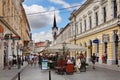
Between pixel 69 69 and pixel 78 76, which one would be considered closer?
pixel 78 76

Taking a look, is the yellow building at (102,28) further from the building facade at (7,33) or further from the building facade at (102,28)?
the building facade at (7,33)

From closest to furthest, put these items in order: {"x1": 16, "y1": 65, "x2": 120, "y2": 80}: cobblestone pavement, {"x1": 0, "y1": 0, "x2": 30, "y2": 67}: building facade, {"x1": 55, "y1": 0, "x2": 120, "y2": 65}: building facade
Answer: {"x1": 16, "y1": 65, "x2": 120, "y2": 80}: cobblestone pavement → {"x1": 0, "y1": 0, "x2": 30, "y2": 67}: building facade → {"x1": 55, "y1": 0, "x2": 120, "y2": 65}: building facade

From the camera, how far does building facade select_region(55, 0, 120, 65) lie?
126 feet

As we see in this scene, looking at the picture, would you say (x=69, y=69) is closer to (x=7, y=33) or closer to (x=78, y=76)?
(x=78, y=76)

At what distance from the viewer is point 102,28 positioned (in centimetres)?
4297

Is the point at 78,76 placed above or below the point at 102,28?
below

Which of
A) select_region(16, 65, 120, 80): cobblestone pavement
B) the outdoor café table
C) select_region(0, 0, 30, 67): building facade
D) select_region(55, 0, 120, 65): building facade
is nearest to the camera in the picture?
select_region(16, 65, 120, 80): cobblestone pavement

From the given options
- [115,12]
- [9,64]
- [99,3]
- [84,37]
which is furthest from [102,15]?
[9,64]


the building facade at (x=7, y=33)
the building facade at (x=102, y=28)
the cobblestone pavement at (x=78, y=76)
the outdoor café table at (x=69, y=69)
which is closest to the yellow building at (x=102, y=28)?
the building facade at (x=102, y=28)

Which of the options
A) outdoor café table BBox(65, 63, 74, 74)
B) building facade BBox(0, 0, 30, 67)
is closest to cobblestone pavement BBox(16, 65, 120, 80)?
outdoor café table BBox(65, 63, 74, 74)

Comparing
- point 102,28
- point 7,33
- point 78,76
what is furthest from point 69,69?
point 102,28

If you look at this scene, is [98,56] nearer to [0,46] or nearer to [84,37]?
[84,37]

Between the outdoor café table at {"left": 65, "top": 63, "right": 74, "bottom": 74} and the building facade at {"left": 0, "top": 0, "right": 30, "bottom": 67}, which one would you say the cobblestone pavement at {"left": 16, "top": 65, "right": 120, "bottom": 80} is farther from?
the building facade at {"left": 0, "top": 0, "right": 30, "bottom": 67}

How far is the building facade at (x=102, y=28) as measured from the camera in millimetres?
38375
